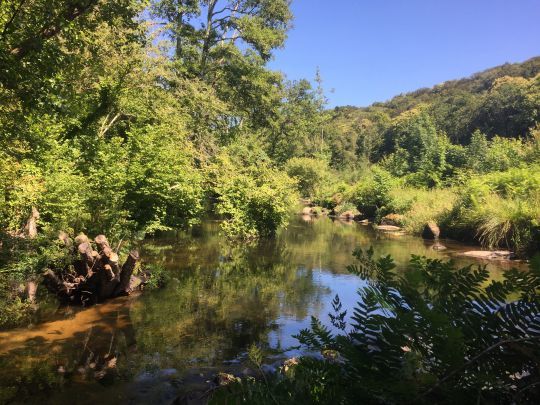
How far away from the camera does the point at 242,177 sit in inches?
695

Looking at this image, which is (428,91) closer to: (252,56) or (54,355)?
(252,56)

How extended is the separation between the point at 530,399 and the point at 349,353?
2.19 feet

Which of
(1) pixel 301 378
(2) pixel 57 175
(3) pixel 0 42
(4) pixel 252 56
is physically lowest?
(1) pixel 301 378

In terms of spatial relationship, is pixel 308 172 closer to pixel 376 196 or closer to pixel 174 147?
pixel 376 196

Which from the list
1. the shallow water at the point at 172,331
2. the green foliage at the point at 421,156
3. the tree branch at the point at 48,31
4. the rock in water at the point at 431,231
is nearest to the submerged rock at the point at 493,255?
the shallow water at the point at 172,331

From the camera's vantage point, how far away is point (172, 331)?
7758 mm

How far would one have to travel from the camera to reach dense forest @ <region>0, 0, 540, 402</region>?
5848 mm

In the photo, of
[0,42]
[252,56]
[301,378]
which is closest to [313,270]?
[0,42]

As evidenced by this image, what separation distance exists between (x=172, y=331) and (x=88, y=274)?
2405 mm

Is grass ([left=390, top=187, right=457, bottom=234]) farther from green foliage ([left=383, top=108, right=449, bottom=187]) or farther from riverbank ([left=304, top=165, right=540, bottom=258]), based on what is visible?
green foliage ([left=383, top=108, right=449, bottom=187])

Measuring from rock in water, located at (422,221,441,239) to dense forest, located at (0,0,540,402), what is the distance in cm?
71

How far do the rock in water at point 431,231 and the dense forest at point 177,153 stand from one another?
71cm

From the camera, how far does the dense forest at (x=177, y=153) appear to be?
19.2 ft

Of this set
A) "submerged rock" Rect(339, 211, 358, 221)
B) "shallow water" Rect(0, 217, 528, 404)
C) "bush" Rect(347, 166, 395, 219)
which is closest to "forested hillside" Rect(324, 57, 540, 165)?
"bush" Rect(347, 166, 395, 219)
